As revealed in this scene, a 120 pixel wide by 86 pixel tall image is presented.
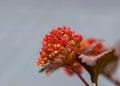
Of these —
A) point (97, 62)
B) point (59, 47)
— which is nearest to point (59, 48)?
point (59, 47)

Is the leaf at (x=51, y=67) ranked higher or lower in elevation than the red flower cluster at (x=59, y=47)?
lower

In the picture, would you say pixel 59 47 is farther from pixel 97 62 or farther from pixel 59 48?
pixel 97 62

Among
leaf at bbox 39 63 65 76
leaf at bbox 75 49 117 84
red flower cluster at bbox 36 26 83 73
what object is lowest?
leaf at bbox 75 49 117 84

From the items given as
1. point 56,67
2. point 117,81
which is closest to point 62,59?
point 56,67

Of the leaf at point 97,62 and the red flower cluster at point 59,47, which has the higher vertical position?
the red flower cluster at point 59,47

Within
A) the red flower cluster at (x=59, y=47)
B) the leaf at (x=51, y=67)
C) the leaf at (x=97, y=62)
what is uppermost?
the red flower cluster at (x=59, y=47)

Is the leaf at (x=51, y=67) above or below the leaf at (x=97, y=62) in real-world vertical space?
above

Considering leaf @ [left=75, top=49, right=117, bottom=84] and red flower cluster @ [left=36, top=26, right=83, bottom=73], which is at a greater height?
red flower cluster @ [left=36, top=26, right=83, bottom=73]

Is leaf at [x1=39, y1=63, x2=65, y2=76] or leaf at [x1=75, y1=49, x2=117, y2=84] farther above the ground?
leaf at [x1=39, y1=63, x2=65, y2=76]
